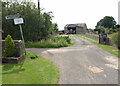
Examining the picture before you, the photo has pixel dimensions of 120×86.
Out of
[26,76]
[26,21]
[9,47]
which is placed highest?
[26,21]

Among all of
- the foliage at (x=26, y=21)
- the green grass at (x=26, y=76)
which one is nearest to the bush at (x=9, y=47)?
the green grass at (x=26, y=76)

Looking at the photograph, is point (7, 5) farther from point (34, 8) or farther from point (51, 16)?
point (51, 16)

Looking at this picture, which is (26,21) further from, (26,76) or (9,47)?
(26,76)

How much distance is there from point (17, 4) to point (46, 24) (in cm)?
469

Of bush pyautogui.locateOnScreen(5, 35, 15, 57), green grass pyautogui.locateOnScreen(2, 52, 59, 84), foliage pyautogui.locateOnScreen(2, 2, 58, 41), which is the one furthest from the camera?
foliage pyautogui.locateOnScreen(2, 2, 58, 41)

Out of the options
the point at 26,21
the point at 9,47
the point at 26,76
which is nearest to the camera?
the point at 26,76

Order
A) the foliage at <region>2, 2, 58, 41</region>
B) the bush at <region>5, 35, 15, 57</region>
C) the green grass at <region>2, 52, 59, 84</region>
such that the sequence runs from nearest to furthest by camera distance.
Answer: the green grass at <region>2, 52, 59, 84</region> < the bush at <region>5, 35, 15, 57</region> < the foliage at <region>2, 2, 58, 41</region>

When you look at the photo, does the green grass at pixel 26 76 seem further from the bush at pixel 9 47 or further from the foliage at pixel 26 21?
the foliage at pixel 26 21

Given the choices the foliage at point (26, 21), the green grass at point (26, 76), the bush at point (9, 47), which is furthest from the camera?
the foliage at point (26, 21)

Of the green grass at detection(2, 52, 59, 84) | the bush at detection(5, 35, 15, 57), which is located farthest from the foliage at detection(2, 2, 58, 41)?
the green grass at detection(2, 52, 59, 84)

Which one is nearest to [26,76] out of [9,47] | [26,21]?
[9,47]

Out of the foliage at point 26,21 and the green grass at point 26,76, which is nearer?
the green grass at point 26,76

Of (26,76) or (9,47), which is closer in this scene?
(26,76)

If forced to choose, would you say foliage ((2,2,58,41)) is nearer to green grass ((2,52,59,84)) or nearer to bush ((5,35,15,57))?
bush ((5,35,15,57))
